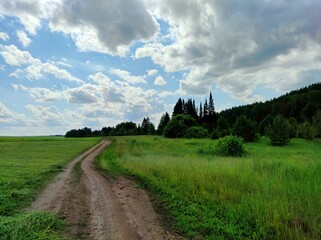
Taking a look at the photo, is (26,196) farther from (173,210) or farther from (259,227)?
(259,227)

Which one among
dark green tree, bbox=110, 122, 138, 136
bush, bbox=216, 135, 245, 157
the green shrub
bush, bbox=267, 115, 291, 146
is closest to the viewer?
the green shrub

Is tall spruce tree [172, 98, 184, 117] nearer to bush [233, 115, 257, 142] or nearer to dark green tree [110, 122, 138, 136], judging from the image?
dark green tree [110, 122, 138, 136]

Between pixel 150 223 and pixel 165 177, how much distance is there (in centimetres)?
784

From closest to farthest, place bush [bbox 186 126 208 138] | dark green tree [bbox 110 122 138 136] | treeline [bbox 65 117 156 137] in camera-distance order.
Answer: bush [bbox 186 126 208 138] → treeline [bbox 65 117 156 137] → dark green tree [bbox 110 122 138 136]

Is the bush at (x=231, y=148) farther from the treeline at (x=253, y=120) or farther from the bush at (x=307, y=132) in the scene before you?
the bush at (x=307, y=132)

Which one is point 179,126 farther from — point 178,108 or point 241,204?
point 241,204

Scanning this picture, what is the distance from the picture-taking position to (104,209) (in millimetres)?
9469

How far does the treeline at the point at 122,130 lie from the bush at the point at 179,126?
141 ft

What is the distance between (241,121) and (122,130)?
10928 centimetres

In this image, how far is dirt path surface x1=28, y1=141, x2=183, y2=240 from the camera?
725 centimetres

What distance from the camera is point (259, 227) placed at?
25.2ft

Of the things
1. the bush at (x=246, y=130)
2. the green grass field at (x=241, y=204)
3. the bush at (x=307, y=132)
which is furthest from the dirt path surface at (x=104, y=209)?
the bush at (x=307, y=132)

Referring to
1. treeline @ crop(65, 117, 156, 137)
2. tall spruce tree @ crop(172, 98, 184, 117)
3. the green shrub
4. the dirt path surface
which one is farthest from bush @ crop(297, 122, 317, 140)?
treeline @ crop(65, 117, 156, 137)

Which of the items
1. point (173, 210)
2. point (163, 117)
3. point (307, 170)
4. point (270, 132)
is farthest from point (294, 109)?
point (173, 210)
